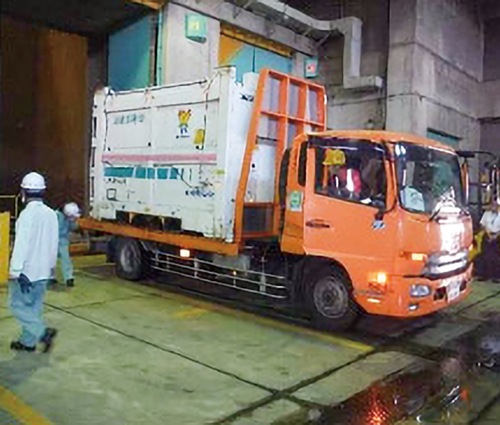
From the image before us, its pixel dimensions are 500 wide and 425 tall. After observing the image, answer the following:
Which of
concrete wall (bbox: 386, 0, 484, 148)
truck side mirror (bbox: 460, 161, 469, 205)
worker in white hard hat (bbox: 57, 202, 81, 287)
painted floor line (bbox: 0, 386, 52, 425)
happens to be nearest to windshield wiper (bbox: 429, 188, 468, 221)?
truck side mirror (bbox: 460, 161, 469, 205)

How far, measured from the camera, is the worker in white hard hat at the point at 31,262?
5.24 meters

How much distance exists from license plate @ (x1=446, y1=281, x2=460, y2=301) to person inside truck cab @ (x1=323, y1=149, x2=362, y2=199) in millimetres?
1641

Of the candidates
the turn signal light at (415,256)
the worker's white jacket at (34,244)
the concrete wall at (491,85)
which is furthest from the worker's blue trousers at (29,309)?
the concrete wall at (491,85)

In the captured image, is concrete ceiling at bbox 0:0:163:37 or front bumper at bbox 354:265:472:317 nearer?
front bumper at bbox 354:265:472:317

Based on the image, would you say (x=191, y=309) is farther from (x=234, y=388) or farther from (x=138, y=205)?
(x=234, y=388)

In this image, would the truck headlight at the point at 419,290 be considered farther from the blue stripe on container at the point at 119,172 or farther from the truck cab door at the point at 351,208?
the blue stripe on container at the point at 119,172

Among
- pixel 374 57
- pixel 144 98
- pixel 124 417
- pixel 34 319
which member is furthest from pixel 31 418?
pixel 374 57

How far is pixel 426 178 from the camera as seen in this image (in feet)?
22.1

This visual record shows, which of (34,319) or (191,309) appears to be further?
(191,309)

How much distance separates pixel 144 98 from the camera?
900 cm

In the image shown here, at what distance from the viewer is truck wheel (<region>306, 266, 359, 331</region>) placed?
675 centimetres

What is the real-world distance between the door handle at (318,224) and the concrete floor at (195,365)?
1293 mm

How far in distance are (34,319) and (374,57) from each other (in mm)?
11448

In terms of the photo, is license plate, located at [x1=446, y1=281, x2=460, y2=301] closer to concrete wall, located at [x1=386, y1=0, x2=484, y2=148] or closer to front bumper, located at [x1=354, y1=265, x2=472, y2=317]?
front bumper, located at [x1=354, y1=265, x2=472, y2=317]
